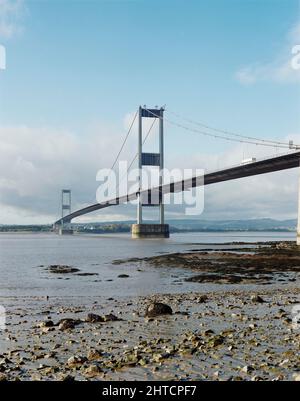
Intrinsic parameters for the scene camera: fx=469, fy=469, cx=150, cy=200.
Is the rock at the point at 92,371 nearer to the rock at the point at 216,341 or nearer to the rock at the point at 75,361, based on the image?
the rock at the point at 75,361

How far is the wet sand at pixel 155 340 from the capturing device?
7426mm

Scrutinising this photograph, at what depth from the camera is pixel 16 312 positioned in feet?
47.4

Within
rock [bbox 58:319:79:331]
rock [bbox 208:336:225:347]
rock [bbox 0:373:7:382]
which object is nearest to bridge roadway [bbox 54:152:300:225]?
rock [bbox 58:319:79:331]

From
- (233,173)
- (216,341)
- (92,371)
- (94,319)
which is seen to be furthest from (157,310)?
(233,173)

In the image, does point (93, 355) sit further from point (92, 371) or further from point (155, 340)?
point (155, 340)

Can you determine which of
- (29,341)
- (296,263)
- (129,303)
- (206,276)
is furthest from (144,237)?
(29,341)

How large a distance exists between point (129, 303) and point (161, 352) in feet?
24.2

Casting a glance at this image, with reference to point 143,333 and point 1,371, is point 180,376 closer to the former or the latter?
point 1,371

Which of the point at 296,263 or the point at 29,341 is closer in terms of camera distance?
the point at 29,341

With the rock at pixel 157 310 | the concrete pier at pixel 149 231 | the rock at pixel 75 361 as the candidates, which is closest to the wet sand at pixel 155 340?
the rock at pixel 75 361

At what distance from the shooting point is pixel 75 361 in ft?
26.1
